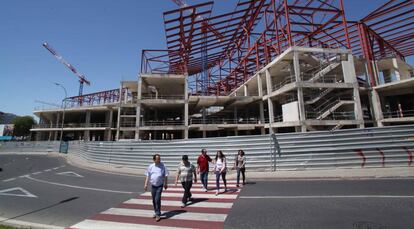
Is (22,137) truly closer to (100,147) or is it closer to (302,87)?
(100,147)

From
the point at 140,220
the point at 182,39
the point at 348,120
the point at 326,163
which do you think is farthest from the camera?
the point at 182,39

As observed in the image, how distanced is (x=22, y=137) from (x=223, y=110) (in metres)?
70.6

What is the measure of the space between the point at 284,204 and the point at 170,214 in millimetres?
3049

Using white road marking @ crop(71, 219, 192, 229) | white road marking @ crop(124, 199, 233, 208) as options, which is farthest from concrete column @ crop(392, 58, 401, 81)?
white road marking @ crop(71, 219, 192, 229)

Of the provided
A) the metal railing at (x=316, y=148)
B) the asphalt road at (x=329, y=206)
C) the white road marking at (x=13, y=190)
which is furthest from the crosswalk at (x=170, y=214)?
the metal railing at (x=316, y=148)

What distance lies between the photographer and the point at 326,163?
9.99 meters

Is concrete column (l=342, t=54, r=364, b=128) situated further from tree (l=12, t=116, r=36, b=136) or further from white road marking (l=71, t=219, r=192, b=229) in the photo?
tree (l=12, t=116, r=36, b=136)

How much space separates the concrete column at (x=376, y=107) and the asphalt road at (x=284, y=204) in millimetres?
18065

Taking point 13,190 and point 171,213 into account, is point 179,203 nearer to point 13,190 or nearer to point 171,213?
point 171,213

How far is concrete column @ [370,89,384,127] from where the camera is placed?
70.4 feet

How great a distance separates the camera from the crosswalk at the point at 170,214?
4395mm

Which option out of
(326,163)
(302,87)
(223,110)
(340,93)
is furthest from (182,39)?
(326,163)

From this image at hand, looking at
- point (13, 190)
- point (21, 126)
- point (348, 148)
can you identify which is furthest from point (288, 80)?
point (21, 126)

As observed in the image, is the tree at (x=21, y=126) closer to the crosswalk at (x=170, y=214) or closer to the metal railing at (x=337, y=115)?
the crosswalk at (x=170, y=214)
